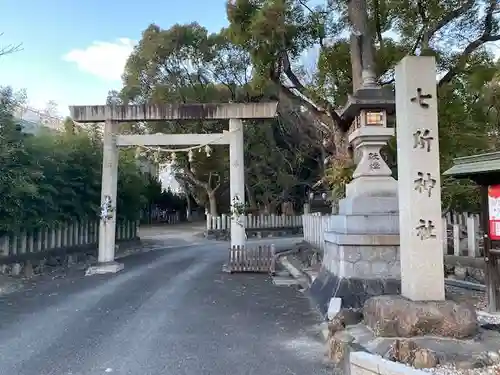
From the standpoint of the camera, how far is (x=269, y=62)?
50.4 ft

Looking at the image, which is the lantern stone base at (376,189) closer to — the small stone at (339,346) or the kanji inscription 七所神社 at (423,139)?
the kanji inscription 七所神社 at (423,139)

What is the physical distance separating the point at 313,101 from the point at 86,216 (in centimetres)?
859

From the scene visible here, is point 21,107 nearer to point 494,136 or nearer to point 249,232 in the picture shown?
point 494,136

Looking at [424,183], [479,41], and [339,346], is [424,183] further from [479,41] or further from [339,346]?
[479,41]

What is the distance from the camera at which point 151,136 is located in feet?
43.7

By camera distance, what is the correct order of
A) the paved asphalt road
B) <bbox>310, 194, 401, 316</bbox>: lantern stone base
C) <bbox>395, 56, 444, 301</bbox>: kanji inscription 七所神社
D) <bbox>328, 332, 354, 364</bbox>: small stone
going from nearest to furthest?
<bbox>328, 332, 354, 364</bbox>: small stone < the paved asphalt road < <bbox>395, 56, 444, 301</bbox>: kanji inscription 七所神社 < <bbox>310, 194, 401, 316</bbox>: lantern stone base

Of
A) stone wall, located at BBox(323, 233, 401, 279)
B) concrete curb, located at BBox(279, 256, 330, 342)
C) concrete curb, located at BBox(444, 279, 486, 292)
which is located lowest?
concrete curb, located at BBox(279, 256, 330, 342)

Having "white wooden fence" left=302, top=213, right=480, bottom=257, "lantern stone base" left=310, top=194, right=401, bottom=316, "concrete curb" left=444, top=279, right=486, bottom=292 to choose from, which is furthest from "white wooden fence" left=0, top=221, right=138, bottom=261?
"concrete curb" left=444, top=279, right=486, bottom=292

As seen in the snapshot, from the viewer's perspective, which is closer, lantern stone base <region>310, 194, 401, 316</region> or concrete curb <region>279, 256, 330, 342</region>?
concrete curb <region>279, 256, 330, 342</region>

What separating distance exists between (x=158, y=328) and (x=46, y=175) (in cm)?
742

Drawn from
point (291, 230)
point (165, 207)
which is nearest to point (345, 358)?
point (291, 230)

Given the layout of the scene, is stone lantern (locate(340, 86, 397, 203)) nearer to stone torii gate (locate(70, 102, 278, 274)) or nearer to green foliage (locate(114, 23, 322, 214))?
stone torii gate (locate(70, 102, 278, 274))

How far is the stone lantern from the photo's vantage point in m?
7.63

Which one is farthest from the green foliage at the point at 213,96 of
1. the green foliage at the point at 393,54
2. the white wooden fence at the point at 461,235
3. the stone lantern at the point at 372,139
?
the stone lantern at the point at 372,139
